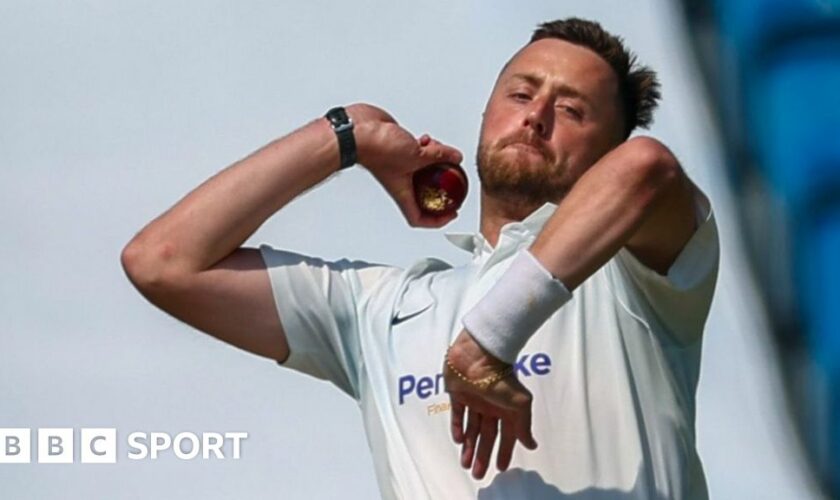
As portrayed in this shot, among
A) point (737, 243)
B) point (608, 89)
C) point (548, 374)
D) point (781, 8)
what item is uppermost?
point (608, 89)

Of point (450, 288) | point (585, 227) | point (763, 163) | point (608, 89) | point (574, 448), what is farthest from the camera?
point (608, 89)

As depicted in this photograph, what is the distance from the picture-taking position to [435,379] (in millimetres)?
2330

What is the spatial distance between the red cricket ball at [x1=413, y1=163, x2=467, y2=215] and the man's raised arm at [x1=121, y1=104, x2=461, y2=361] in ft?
0.15

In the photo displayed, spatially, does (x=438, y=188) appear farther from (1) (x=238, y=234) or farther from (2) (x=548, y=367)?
(2) (x=548, y=367)

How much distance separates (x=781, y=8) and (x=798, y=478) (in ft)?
0.77

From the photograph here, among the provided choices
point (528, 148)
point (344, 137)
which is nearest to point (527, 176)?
point (528, 148)

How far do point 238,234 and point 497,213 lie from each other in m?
0.42

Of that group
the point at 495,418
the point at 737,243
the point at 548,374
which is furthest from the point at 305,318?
the point at 737,243

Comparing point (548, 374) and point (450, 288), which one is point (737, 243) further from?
point (450, 288)

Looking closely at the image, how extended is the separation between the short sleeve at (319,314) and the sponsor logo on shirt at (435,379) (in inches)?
5.9

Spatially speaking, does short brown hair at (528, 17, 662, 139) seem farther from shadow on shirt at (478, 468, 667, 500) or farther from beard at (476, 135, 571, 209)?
shadow on shirt at (478, 468, 667, 500)

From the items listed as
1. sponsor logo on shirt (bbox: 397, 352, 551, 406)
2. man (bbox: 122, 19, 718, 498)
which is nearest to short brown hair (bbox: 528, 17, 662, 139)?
man (bbox: 122, 19, 718, 498)

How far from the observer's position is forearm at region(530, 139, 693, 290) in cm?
197

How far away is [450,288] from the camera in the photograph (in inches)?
97.6
